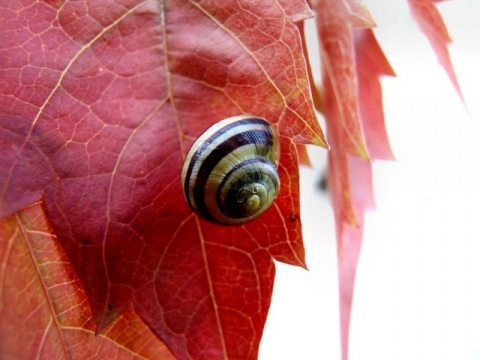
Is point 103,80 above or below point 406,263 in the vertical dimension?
above

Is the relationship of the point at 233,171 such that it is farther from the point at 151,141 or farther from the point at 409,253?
the point at 409,253

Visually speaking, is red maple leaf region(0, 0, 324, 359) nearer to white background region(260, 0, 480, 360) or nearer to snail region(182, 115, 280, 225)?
snail region(182, 115, 280, 225)

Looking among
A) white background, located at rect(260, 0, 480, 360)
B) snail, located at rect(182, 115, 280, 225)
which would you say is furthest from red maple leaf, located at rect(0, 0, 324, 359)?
white background, located at rect(260, 0, 480, 360)

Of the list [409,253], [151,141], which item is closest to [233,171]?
[151,141]

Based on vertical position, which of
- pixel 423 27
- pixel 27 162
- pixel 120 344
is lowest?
pixel 120 344

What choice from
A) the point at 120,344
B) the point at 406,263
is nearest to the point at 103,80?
the point at 120,344

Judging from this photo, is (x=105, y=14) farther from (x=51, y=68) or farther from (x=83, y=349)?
(x=83, y=349)
